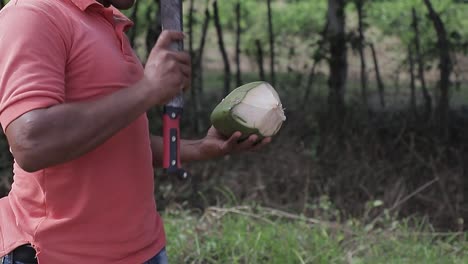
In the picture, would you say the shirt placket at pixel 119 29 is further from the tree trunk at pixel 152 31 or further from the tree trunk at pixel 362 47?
the tree trunk at pixel 362 47

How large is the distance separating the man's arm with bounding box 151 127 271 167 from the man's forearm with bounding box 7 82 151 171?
49cm

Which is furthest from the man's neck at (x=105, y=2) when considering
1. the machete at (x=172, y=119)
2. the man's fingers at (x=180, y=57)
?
the man's fingers at (x=180, y=57)

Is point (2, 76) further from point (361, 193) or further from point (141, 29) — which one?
point (141, 29)

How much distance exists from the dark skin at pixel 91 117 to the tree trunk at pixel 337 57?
4400mm

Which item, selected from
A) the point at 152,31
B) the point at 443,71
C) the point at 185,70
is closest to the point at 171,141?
the point at 185,70

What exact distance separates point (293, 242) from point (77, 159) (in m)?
2.24

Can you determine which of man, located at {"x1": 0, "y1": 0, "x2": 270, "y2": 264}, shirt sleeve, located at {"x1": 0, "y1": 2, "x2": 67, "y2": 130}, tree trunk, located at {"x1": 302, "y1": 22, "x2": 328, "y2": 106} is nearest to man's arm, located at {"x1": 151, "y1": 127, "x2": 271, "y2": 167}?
man, located at {"x1": 0, "y1": 0, "x2": 270, "y2": 264}

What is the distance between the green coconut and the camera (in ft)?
7.00

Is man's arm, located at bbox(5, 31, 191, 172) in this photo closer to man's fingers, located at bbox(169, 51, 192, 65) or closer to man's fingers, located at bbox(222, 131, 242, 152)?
man's fingers, located at bbox(169, 51, 192, 65)

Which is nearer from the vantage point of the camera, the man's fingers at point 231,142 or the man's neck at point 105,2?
the man's neck at point 105,2

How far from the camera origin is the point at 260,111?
218 cm

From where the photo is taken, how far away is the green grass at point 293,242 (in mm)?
3689

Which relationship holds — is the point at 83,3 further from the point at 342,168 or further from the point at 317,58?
the point at 317,58

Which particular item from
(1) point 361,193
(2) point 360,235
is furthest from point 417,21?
(2) point 360,235
